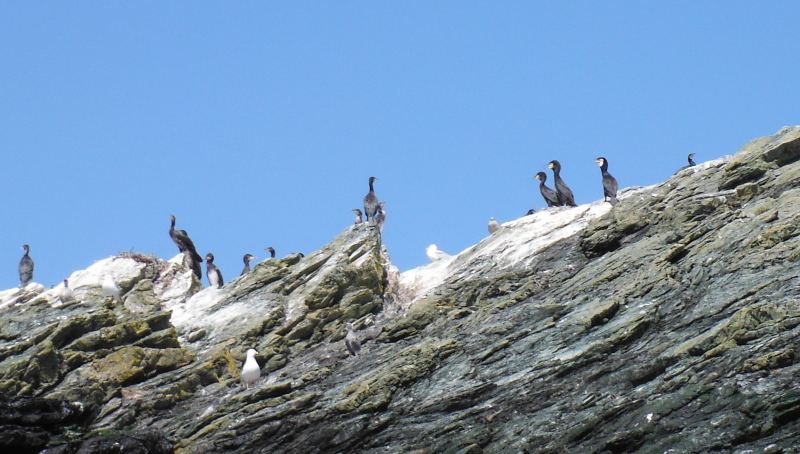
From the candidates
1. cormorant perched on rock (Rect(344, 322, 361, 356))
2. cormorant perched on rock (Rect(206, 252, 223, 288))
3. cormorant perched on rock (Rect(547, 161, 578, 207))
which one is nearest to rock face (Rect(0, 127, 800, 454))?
cormorant perched on rock (Rect(344, 322, 361, 356))

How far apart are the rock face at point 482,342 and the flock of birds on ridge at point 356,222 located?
40cm

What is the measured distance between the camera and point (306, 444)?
18094 mm

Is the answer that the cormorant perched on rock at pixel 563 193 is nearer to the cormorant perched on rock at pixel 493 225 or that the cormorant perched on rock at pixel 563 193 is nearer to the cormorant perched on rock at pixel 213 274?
the cormorant perched on rock at pixel 493 225

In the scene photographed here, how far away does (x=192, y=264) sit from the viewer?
100 ft

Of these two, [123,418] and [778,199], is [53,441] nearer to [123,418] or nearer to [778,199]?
[123,418]

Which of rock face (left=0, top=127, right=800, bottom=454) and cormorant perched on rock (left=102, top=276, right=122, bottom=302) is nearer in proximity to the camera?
rock face (left=0, top=127, right=800, bottom=454)

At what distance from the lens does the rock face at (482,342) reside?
1523 cm

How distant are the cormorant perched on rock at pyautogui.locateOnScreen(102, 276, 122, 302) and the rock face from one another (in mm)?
450

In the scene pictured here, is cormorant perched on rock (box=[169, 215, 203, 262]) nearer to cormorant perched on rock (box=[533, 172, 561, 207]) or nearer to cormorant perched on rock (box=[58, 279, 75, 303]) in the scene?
cormorant perched on rock (box=[58, 279, 75, 303])

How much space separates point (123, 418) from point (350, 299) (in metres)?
6.63

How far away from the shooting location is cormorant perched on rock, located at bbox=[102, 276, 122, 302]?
2716 centimetres

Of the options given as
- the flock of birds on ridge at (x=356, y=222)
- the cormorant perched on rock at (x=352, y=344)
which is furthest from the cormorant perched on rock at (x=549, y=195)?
the cormorant perched on rock at (x=352, y=344)

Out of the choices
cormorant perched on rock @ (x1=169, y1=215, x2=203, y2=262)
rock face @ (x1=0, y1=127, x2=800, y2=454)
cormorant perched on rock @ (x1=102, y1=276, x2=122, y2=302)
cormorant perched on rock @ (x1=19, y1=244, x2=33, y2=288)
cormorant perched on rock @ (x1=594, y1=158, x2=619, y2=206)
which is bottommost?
rock face @ (x1=0, y1=127, x2=800, y2=454)

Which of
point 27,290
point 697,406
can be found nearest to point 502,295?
point 697,406
